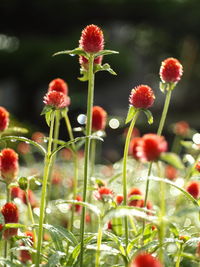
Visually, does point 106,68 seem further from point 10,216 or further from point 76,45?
point 76,45

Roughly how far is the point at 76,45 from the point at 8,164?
38.2ft

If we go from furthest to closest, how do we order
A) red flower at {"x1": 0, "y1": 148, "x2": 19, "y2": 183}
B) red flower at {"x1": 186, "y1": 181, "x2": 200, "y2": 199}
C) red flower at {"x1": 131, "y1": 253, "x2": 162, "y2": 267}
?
red flower at {"x1": 186, "y1": 181, "x2": 200, "y2": 199}, red flower at {"x1": 0, "y1": 148, "x2": 19, "y2": 183}, red flower at {"x1": 131, "y1": 253, "x2": 162, "y2": 267}

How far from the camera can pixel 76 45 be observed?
13234mm

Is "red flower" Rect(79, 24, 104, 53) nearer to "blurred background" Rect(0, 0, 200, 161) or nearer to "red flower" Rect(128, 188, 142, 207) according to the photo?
"red flower" Rect(128, 188, 142, 207)

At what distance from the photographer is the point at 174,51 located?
17.4 m

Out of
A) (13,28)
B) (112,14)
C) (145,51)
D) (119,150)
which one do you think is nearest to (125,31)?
(145,51)

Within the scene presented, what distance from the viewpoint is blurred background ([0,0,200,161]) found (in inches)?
534

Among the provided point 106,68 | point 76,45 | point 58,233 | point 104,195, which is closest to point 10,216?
point 58,233

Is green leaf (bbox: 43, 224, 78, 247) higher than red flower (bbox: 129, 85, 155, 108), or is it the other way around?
red flower (bbox: 129, 85, 155, 108)

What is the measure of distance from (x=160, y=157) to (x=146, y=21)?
14940 millimetres

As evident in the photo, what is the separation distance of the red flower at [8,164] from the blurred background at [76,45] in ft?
33.1

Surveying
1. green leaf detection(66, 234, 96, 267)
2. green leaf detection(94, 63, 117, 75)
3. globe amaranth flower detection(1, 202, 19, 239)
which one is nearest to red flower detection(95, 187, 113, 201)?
green leaf detection(66, 234, 96, 267)

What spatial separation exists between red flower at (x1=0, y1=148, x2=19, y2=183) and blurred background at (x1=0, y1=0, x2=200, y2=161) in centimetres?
1010

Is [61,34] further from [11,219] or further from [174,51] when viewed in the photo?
[11,219]
